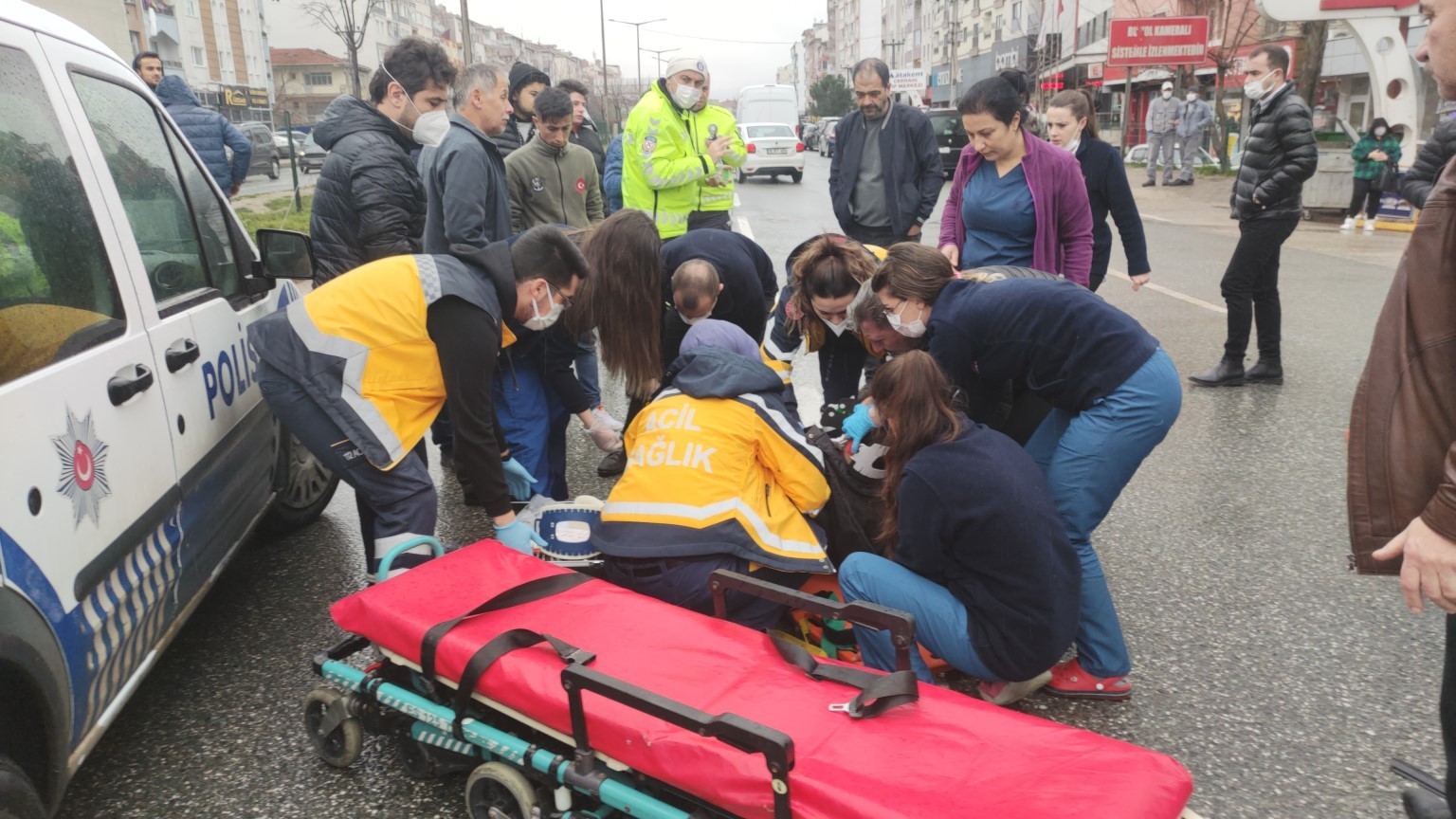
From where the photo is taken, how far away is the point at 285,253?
135 inches

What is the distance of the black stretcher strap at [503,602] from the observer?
7.60 feet

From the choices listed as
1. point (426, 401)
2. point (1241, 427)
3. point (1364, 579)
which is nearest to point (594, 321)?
point (426, 401)

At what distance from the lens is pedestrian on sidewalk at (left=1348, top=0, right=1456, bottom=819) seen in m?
1.66

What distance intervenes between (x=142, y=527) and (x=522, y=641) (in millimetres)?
940

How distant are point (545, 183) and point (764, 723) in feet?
14.7

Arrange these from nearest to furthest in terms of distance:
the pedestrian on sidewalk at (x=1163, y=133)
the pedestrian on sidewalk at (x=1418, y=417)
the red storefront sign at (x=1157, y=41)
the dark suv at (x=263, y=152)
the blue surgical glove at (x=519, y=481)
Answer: the pedestrian on sidewalk at (x=1418, y=417) < the blue surgical glove at (x=519, y=481) < the pedestrian on sidewalk at (x=1163, y=133) < the dark suv at (x=263, y=152) < the red storefront sign at (x=1157, y=41)

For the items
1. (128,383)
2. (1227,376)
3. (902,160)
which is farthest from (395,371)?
(1227,376)

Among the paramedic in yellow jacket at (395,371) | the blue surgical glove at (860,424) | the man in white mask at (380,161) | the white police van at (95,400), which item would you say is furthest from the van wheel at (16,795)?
the man in white mask at (380,161)

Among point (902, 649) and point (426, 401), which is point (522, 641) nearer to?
point (902, 649)

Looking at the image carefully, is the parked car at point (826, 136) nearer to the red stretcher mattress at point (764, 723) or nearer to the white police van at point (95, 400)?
the white police van at point (95, 400)

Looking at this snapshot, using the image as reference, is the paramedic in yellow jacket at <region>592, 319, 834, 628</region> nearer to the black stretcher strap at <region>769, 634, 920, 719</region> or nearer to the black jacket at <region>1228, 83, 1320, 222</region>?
the black stretcher strap at <region>769, 634, 920, 719</region>

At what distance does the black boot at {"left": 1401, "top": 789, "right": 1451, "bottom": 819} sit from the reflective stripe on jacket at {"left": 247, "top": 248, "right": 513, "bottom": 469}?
2658mm

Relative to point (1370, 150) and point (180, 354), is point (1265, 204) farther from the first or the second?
point (1370, 150)

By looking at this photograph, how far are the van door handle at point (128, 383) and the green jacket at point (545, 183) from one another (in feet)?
11.5
